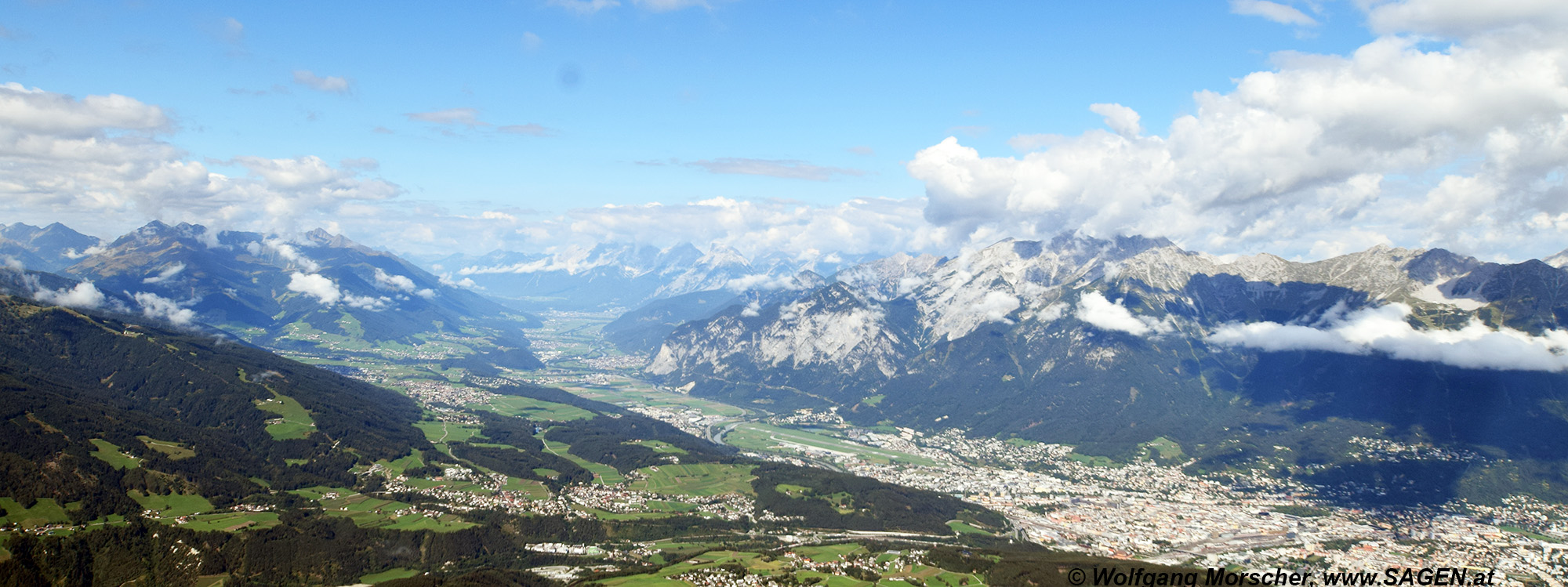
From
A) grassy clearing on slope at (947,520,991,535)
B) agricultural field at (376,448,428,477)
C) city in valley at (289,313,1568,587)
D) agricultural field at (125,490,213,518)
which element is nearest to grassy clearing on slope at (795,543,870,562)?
city in valley at (289,313,1568,587)

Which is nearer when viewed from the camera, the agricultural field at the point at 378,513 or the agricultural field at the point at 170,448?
the agricultural field at the point at 378,513

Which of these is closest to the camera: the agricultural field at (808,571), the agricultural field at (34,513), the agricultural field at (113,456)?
the agricultural field at (34,513)

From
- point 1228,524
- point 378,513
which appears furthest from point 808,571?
point 1228,524

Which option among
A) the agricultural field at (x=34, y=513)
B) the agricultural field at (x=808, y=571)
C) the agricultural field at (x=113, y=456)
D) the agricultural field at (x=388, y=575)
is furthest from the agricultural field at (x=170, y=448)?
the agricultural field at (x=808, y=571)

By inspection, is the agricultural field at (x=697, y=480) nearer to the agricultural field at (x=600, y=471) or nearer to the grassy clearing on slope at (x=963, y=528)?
the agricultural field at (x=600, y=471)

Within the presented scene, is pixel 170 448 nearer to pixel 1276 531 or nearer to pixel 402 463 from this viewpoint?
pixel 402 463
